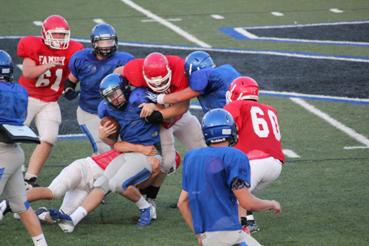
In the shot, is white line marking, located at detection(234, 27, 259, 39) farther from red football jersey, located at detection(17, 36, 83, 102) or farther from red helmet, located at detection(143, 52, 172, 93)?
red helmet, located at detection(143, 52, 172, 93)

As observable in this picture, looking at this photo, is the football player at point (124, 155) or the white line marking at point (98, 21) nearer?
the football player at point (124, 155)

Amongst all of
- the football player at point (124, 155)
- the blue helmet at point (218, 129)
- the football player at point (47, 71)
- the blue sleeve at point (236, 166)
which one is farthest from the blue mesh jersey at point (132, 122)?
the blue sleeve at point (236, 166)

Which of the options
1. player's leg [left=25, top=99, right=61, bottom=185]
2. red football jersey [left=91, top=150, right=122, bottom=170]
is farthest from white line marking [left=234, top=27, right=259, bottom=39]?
red football jersey [left=91, top=150, right=122, bottom=170]

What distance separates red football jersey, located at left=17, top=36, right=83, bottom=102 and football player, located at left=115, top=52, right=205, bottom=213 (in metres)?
0.99

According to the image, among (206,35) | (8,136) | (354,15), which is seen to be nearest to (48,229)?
(8,136)

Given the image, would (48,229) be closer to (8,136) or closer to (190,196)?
(8,136)

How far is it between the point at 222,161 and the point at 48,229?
268cm

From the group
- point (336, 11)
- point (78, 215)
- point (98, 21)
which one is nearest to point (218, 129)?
point (78, 215)

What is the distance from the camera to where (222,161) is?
258 inches

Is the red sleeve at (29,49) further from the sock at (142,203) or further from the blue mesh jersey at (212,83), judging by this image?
the sock at (142,203)

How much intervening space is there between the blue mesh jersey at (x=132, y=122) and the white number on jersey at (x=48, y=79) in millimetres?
1514

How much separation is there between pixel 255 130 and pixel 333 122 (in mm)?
4033

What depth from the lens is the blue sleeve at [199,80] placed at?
29.6 ft

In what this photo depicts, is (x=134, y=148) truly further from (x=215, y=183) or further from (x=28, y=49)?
(x=215, y=183)
